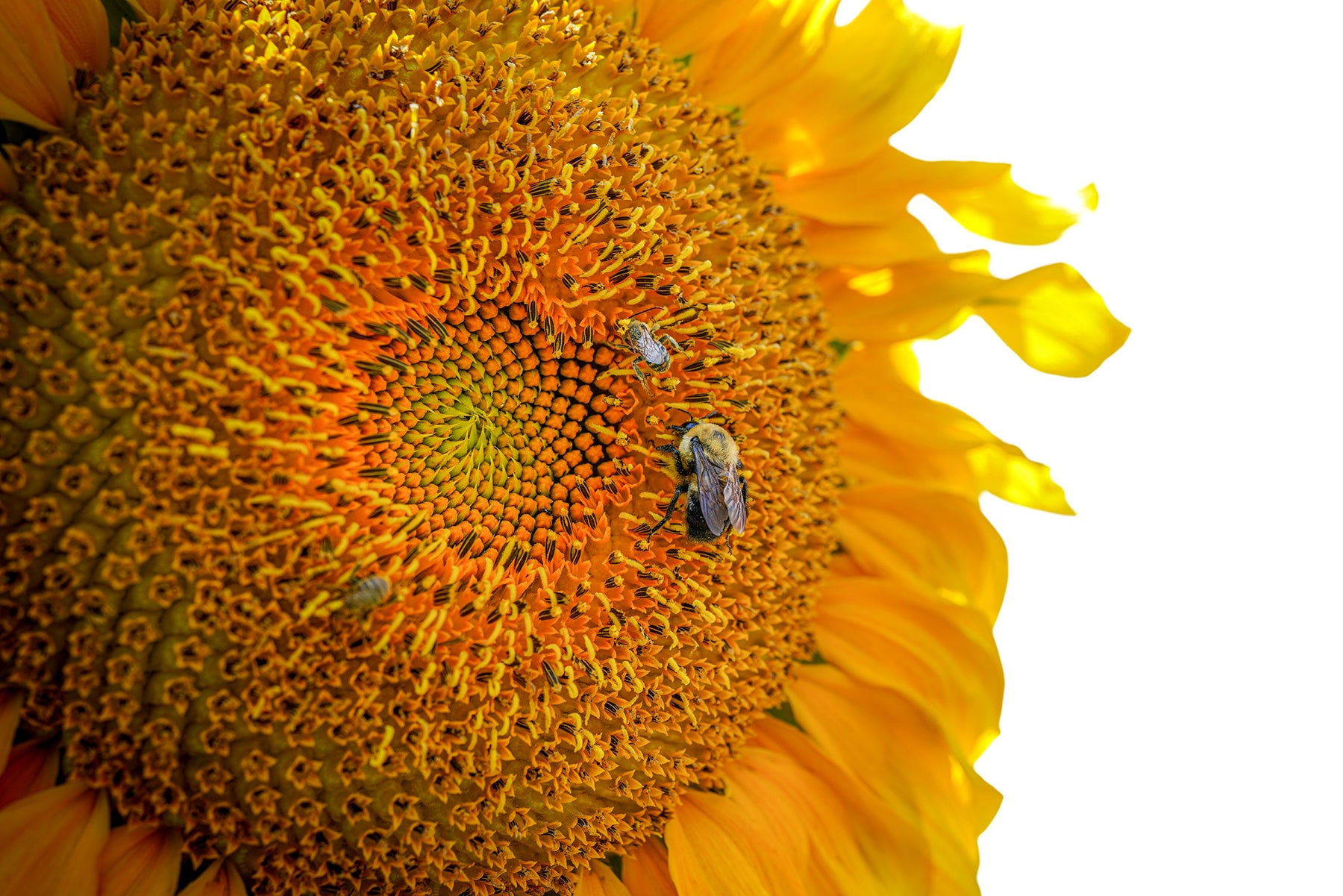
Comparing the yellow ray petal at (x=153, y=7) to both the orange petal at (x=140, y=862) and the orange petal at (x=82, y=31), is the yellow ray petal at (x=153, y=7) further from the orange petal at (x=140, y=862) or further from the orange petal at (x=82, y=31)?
the orange petal at (x=140, y=862)

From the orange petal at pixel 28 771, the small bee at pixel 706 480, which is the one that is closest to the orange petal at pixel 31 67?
the orange petal at pixel 28 771

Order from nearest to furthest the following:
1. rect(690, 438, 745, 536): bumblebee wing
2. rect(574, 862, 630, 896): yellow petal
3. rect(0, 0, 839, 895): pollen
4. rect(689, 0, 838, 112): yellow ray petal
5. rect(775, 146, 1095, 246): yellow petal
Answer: rect(0, 0, 839, 895): pollen < rect(690, 438, 745, 536): bumblebee wing < rect(574, 862, 630, 896): yellow petal < rect(689, 0, 838, 112): yellow ray petal < rect(775, 146, 1095, 246): yellow petal

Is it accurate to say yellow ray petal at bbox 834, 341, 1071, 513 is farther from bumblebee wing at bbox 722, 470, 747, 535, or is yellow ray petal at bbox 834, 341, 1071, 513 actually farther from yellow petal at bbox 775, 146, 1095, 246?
bumblebee wing at bbox 722, 470, 747, 535

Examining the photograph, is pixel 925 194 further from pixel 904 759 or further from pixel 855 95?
pixel 904 759

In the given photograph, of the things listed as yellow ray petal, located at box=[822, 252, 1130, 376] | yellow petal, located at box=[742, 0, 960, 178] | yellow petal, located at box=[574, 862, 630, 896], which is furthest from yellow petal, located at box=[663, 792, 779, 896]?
yellow petal, located at box=[742, 0, 960, 178]

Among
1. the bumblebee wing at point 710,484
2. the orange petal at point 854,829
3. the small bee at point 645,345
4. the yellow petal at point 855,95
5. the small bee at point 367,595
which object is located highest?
the yellow petal at point 855,95
